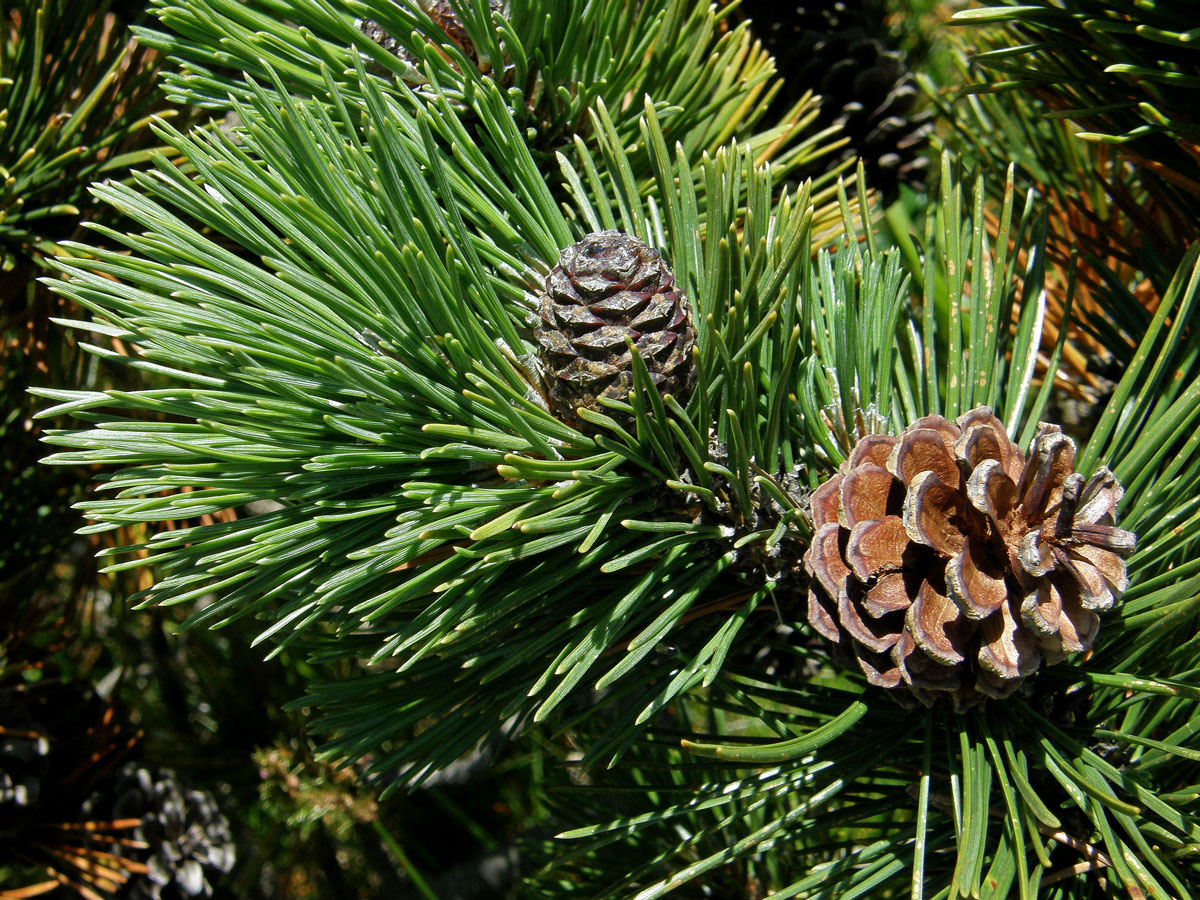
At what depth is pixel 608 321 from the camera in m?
0.43

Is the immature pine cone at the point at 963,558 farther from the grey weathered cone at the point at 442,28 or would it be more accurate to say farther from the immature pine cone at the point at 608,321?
the grey weathered cone at the point at 442,28

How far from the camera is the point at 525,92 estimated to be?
580mm

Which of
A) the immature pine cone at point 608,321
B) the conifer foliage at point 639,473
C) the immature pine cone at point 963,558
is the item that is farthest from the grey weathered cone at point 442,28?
the immature pine cone at point 963,558

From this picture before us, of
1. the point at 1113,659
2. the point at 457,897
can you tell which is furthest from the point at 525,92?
the point at 457,897

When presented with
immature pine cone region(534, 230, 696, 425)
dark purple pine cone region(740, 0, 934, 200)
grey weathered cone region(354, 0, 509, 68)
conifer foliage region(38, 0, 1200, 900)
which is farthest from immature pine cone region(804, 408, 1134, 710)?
dark purple pine cone region(740, 0, 934, 200)

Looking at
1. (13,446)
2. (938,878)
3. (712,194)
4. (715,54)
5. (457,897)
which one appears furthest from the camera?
(457,897)

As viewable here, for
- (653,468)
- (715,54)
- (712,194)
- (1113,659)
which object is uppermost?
(715,54)

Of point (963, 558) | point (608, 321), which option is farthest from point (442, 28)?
point (963, 558)

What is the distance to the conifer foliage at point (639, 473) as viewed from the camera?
409 mm

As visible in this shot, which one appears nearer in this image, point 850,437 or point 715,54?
point 850,437

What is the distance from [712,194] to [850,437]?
0.54 ft

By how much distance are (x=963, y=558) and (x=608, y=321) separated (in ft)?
0.66

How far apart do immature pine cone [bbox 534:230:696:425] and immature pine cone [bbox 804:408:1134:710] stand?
0.37ft

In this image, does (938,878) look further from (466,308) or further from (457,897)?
(457,897)
